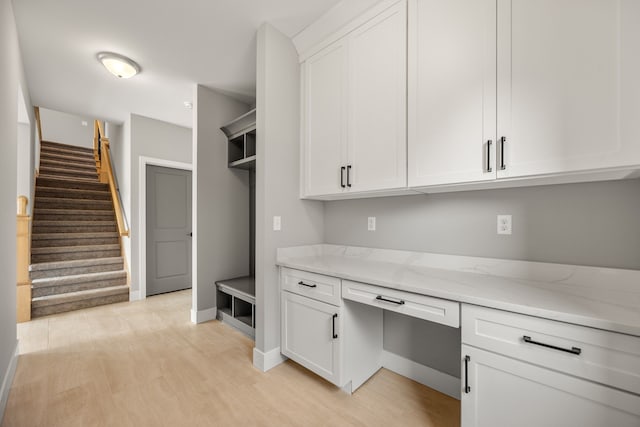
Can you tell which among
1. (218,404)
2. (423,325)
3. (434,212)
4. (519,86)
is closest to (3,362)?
(218,404)

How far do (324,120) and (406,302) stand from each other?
147 centimetres

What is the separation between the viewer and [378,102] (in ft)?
6.13

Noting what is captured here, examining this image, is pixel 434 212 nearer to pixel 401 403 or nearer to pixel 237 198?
pixel 401 403

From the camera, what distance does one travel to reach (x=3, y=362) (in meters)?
1.79

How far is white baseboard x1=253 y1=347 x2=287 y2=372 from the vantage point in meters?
2.14

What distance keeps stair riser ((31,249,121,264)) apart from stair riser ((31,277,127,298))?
0.58 m

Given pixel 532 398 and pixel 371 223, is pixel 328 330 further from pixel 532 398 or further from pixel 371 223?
pixel 532 398

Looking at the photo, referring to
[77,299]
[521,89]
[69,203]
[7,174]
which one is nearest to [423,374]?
[521,89]

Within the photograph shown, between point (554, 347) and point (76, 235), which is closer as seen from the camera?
point (554, 347)

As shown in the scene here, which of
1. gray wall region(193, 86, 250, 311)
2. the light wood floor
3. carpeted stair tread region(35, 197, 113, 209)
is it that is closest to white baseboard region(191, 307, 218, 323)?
gray wall region(193, 86, 250, 311)


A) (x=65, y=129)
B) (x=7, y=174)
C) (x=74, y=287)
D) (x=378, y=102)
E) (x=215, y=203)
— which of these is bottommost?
(x=74, y=287)

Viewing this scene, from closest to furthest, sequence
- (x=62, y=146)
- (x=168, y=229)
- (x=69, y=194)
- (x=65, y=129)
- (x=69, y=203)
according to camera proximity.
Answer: (x=168, y=229) < (x=69, y=203) < (x=69, y=194) < (x=62, y=146) < (x=65, y=129)

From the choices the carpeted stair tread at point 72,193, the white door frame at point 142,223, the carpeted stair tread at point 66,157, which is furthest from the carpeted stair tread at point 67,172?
the white door frame at point 142,223

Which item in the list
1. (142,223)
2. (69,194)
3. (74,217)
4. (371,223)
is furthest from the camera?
(69,194)
